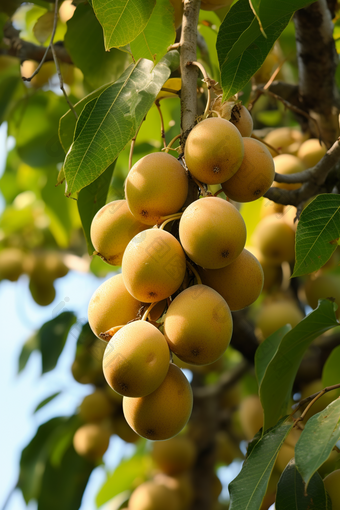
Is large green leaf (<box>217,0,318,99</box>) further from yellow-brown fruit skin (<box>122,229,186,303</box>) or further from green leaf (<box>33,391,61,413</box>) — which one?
green leaf (<box>33,391,61,413</box>)

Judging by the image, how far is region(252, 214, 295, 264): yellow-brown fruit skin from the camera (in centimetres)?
160

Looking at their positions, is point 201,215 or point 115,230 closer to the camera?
point 201,215

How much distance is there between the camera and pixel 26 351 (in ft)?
8.20

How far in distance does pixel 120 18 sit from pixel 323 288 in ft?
3.57

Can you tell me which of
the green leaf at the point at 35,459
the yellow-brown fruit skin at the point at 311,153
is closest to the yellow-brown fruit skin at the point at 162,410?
the yellow-brown fruit skin at the point at 311,153

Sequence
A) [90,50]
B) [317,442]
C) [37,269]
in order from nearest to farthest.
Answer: [317,442] < [90,50] < [37,269]

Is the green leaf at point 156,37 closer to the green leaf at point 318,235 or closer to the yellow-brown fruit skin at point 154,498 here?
the green leaf at point 318,235

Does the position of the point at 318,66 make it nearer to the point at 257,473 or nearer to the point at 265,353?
the point at 265,353

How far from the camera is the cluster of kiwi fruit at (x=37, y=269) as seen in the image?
2615 mm

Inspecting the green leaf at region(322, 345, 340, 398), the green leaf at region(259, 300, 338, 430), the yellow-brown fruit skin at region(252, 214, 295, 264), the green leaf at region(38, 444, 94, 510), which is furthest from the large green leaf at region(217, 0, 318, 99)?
the green leaf at region(38, 444, 94, 510)

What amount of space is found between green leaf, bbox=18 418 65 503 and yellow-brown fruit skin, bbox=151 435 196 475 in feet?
1.64

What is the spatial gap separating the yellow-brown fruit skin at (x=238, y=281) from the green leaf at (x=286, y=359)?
0.60 ft

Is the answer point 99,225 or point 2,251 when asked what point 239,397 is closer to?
point 2,251

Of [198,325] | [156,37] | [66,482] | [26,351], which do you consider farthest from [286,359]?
[26,351]
